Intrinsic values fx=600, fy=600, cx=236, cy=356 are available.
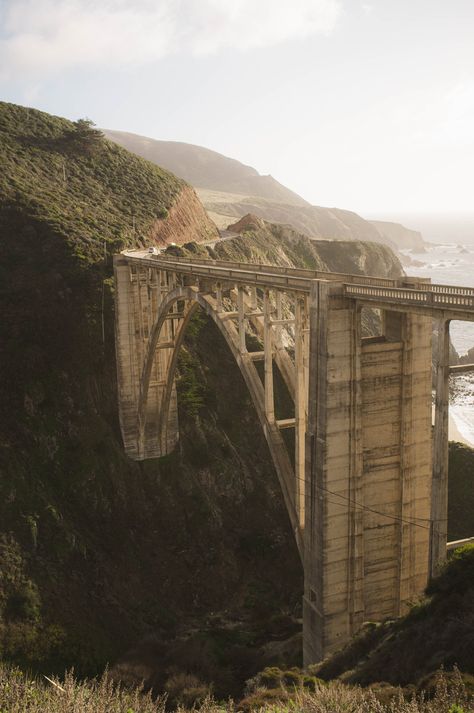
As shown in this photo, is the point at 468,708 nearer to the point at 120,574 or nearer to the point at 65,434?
the point at 120,574

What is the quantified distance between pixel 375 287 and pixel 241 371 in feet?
24.7

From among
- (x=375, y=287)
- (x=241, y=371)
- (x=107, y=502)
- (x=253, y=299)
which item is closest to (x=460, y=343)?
(x=107, y=502)

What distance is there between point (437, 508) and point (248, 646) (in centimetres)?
1666

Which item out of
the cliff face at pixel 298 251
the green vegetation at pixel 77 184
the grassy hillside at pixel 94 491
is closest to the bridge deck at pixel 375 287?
the grassy hillside at pixel 94 491

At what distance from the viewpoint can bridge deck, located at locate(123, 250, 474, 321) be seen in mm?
15594

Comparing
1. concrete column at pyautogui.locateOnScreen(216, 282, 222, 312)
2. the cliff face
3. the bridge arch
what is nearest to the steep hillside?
the bridge arch

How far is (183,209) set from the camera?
215 ft

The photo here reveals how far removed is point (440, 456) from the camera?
53.3ft

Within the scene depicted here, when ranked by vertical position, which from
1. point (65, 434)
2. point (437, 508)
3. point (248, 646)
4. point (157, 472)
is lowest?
point (248, 646)

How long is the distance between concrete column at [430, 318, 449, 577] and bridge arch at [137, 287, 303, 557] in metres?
6.15

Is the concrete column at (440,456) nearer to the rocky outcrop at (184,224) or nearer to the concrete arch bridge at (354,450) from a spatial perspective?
the concrete arch bridge at (354,450)

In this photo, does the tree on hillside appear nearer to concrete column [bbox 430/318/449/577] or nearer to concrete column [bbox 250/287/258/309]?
concrete column [bbox 250/287/258/309]

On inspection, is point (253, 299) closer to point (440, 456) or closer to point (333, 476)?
point (333, 476)

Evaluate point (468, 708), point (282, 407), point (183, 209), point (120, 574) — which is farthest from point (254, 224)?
point (468, 708)
